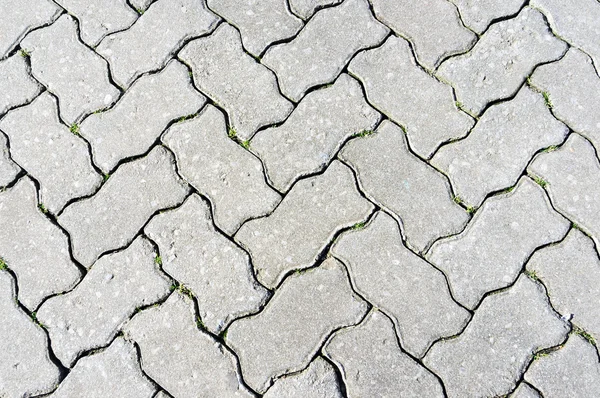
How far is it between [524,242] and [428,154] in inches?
20.0

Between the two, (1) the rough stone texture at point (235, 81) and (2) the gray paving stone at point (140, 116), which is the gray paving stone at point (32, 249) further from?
(1) the rough stone texture at point (235, 81)

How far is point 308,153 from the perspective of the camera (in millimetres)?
2697

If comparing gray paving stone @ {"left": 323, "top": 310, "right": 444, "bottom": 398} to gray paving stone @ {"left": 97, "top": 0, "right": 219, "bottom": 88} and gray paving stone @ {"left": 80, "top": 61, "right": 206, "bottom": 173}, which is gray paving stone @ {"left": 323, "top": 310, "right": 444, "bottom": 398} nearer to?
gray paving stone @ {"left": 80, "top": 61, "right": 206, "bottom": 173}

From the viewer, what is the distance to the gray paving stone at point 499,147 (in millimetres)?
2633

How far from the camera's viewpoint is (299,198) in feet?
8.66

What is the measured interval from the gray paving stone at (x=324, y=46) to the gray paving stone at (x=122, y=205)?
610 millimetres

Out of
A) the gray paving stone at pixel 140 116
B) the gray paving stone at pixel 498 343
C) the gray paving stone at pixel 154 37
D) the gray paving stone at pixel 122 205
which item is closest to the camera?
the gray paving stone at pixel 498 343

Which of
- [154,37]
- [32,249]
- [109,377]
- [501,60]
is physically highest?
[501,60]

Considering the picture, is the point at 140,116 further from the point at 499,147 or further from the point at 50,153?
the point at 499,147

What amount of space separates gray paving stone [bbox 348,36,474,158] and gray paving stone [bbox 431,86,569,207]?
0.07m

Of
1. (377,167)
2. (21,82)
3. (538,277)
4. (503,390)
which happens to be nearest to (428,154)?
(377,167)

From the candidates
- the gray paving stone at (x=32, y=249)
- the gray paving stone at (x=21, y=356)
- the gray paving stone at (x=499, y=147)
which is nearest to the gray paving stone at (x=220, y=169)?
the gray paving stone at (x=32, y=249)

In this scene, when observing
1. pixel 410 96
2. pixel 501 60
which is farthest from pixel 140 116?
pixel 501 60

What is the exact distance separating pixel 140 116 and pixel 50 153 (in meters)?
0.40
